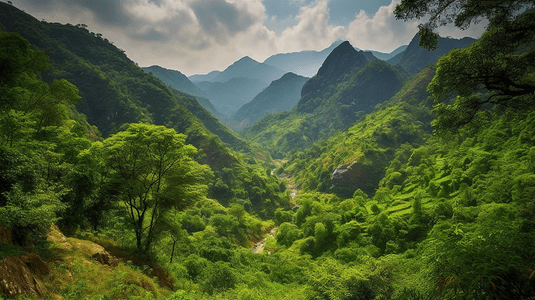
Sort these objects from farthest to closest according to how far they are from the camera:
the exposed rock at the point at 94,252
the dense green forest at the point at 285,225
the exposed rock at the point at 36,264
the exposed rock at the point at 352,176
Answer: the exposed rock at the point at 352,176, the exposed rock at the point at 94,252, the exposed rock at the point at 36,264, the dense green forest at the point at 285,225

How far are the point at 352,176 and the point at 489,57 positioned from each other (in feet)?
251

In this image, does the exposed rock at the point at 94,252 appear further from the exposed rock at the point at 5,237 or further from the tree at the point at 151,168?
the exposed rock at the point at 5,237

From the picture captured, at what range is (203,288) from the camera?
1966cm

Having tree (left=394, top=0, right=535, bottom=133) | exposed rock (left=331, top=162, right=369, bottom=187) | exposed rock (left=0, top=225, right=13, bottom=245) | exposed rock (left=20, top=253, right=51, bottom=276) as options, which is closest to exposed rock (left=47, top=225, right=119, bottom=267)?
exposed rock (left=20, top=253, right=51, bottom=276)

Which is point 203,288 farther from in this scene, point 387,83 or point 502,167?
point 387,83

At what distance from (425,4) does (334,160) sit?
295 feet

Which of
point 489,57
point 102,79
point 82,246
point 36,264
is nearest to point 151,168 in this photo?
point 82,246

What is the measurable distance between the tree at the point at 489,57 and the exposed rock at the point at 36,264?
17.3 metres

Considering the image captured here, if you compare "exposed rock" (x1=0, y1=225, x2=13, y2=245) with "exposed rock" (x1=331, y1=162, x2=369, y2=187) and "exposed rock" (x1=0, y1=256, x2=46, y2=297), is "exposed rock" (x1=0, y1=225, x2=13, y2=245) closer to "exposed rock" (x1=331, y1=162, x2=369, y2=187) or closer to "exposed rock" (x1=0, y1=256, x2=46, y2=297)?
"exposed rock" (x1=0, y1=256, x2=46, y2=297)

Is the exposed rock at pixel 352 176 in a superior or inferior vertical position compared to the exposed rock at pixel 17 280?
inferior

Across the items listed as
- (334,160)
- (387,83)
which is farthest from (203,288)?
(387,83)

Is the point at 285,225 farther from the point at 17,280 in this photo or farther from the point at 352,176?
the point at 17,280

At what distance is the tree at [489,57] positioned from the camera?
8109mm

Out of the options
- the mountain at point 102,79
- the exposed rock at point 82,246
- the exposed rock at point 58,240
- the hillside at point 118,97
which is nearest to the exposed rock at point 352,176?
the hillside at point 118,97
